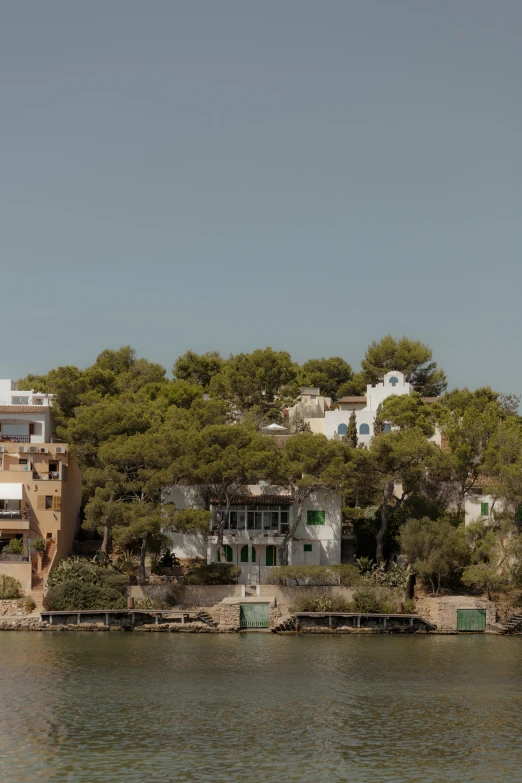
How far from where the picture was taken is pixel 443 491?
7069cm

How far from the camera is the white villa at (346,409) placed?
286ft

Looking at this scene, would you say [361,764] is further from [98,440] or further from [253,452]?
[98,440]

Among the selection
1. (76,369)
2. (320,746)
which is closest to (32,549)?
(76,369)

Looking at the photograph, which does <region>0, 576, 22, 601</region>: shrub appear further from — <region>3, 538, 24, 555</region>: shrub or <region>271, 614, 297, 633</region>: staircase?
<region>271, 614, 297, 633</region>: staircase

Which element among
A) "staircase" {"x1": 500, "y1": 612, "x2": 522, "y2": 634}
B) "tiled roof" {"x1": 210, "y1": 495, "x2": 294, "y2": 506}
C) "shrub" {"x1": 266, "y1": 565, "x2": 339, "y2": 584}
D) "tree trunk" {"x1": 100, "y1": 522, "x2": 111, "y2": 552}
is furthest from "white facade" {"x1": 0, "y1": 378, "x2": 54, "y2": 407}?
"staircase" {"x1": 500, "y1": 612, "x2": 522, "y2": 634}

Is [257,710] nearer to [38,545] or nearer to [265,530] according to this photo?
[38,545]

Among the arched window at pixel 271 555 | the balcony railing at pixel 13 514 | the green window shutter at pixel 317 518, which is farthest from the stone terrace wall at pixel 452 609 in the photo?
the balcony railing at pixel 13 514

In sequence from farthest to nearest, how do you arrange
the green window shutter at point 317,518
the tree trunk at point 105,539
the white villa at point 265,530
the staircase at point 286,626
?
the green window shutter at point 317,518
the white villa at point 265,530
the tree trunk at point 105,539
the staircase at point 286,626

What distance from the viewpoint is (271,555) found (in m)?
67.5

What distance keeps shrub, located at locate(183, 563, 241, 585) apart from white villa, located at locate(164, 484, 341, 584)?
258 cm

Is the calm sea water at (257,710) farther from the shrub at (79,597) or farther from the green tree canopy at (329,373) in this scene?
the green tree canopy at (329,373)

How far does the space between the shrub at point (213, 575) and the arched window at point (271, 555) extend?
4.22 meters

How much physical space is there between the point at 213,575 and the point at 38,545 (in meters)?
10.2

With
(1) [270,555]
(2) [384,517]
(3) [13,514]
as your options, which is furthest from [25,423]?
(2) [384,517]
